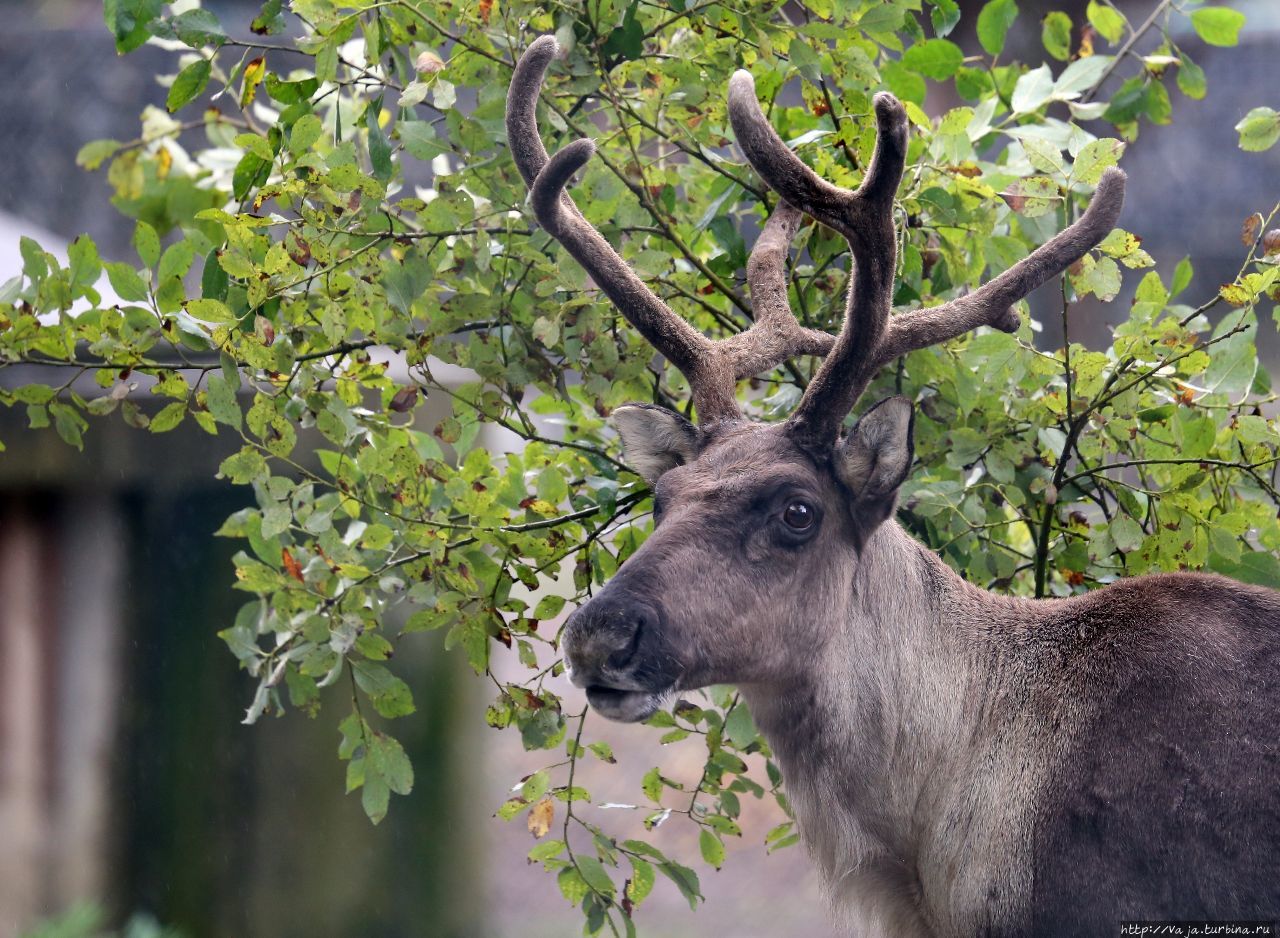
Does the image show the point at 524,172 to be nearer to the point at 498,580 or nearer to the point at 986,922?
the point at 498,580

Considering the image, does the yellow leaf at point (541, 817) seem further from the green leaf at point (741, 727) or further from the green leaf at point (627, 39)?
the green leaf at point (627, 39)

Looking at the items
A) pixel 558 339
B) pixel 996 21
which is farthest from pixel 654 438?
pixel 996 21

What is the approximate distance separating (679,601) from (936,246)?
1172 mm

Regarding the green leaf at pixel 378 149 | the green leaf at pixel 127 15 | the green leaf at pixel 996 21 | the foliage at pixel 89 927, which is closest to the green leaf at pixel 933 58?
the green leaf at pixel 996 21

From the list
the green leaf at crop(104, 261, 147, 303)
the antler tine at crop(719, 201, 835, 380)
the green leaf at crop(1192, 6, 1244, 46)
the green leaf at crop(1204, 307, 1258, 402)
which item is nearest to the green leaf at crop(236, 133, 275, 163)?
the green leaf at crop(104, 261, 147, 303)

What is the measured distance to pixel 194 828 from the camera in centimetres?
700

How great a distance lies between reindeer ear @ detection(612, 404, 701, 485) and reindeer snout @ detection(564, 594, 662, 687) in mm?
592

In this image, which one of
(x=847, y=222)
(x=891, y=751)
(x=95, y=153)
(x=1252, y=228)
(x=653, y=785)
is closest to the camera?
(x=847, y=222)

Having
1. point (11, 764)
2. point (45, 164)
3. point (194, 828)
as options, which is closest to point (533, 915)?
point (194, 828)

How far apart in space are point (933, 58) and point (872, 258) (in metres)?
0.89

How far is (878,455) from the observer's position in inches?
103

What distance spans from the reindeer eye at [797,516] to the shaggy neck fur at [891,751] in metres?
0.17

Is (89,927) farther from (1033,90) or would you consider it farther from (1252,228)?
(1252,228)

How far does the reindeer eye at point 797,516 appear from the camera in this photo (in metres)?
2.60
